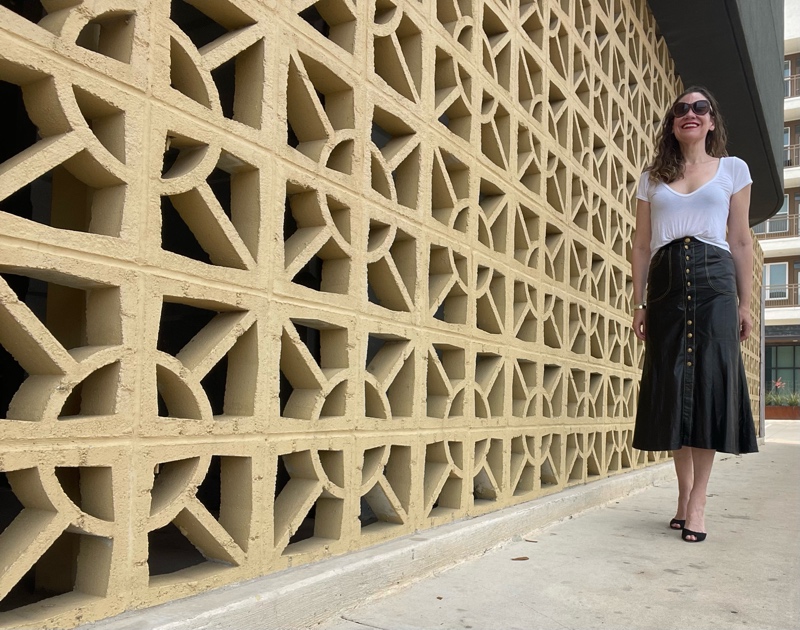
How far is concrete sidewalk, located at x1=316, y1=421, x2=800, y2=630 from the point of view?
7.60 feet

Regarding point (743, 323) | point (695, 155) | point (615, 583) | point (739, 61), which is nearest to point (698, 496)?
point (743, 323)

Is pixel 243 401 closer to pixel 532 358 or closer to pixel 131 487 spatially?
pixel 131 487

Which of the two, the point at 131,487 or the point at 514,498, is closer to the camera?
the point at 131,487

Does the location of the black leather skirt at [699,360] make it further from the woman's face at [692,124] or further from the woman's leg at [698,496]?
the woman's face at [692,124]

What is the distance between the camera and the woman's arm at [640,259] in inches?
159

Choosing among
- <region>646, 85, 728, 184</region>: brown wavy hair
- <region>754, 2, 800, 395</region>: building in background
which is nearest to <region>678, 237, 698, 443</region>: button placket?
<region>646, 85, 728, 184</region>: brown wavy hair

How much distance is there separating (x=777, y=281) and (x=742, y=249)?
32371mm

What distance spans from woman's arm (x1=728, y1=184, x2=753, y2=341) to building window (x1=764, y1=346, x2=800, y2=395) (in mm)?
32002

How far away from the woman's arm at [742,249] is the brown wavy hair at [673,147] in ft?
1.04

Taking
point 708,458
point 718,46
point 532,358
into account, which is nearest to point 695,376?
point 708,458

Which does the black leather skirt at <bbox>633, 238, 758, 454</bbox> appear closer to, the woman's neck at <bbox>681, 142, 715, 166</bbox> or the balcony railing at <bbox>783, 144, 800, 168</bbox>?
the woman's neck at <bbox>681, 142, 715, 166</bbox>

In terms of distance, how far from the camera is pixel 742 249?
149 inches

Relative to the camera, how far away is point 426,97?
306 cm

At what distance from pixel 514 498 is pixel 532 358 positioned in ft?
2.45
